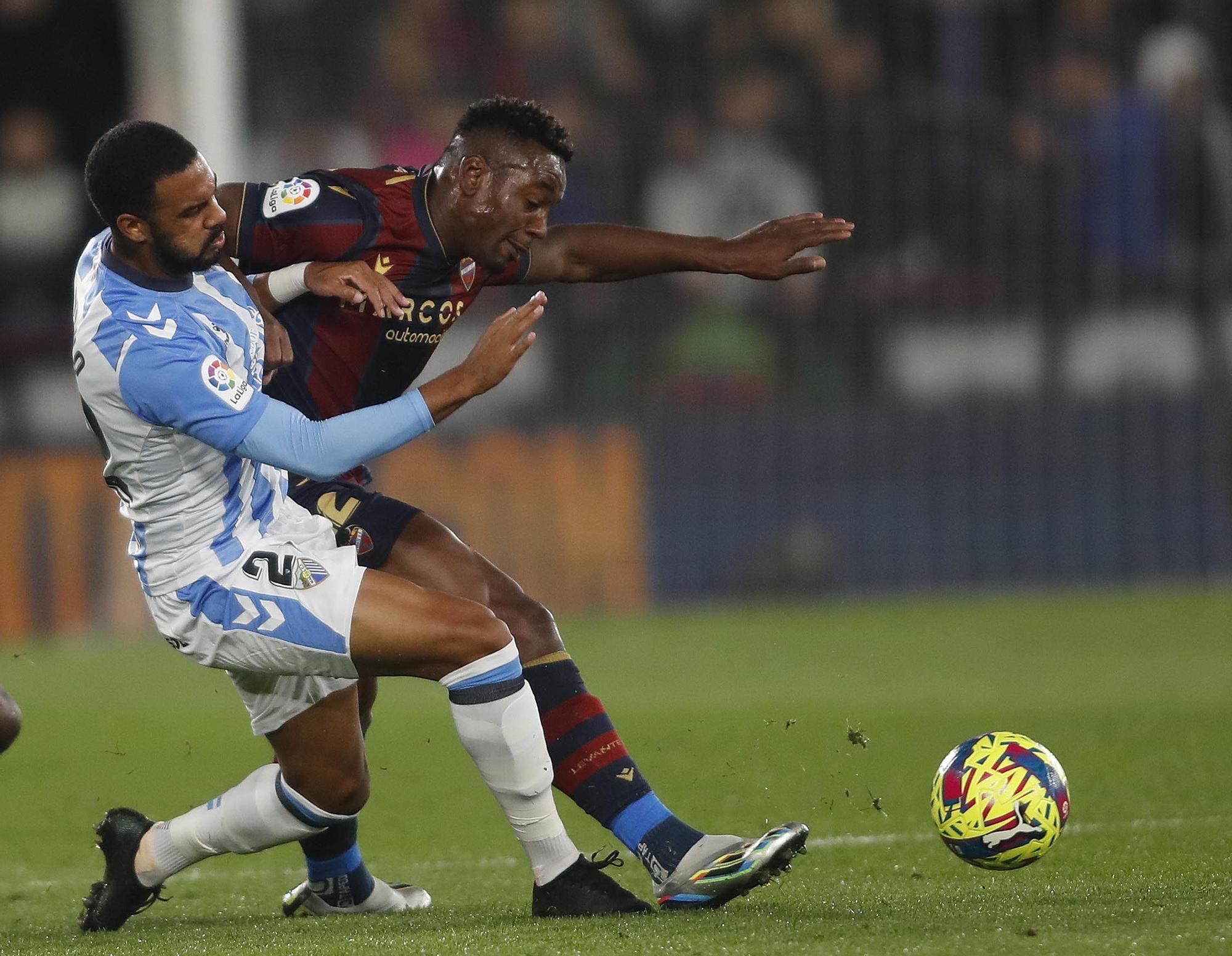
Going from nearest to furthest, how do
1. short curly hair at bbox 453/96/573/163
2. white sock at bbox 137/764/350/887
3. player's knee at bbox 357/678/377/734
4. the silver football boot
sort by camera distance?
the silver football boot
white sock at bbox 137/764/350/887
short curly hair at bbox 453/96/573/163
player's knee at bbox 357/678/377/734

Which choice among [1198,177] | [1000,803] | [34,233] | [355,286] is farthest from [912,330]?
[1000,803]

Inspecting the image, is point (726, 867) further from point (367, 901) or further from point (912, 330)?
point (912, 330)

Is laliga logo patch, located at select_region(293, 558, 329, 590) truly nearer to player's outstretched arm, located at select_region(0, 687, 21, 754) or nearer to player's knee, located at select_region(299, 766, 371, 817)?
player's knee, located at select_region(299, 766, 371, 817)

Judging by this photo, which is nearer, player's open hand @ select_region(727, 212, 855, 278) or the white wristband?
the white wristband

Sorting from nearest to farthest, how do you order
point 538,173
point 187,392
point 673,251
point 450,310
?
point 187,392
point 538,173
point 450,310
point 673,251

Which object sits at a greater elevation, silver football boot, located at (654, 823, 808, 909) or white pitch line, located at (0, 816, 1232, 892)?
silver football boot, located at (654, 823, 808, 909)

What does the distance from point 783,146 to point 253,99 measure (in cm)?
364

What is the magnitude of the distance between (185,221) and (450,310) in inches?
38.2

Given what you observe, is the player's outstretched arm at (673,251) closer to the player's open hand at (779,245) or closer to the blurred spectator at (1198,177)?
the player's open hand at (779,245)

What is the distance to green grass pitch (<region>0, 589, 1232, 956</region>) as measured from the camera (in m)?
4.08

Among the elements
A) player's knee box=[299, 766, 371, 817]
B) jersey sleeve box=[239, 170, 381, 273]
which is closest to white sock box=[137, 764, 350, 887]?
player's knee box=[299, 766, 371, 817]

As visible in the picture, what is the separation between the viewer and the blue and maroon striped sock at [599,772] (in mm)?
4457

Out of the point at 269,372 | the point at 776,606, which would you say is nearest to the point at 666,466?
the point at 776,606

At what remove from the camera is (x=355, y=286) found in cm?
458
